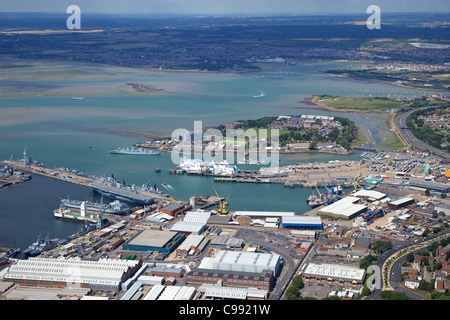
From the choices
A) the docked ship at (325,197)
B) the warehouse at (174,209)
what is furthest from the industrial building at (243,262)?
the docked ship at (325,197)

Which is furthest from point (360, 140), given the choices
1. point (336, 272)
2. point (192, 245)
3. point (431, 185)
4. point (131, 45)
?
point (131, 45)

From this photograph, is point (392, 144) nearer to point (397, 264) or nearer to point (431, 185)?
point (431, 185)

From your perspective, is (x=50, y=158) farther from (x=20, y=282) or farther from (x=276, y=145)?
(x=20, y=282)

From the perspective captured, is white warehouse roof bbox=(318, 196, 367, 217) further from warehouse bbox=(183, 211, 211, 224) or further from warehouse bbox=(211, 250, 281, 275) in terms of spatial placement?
warehouse bbox=(211, 250, 281, 275)

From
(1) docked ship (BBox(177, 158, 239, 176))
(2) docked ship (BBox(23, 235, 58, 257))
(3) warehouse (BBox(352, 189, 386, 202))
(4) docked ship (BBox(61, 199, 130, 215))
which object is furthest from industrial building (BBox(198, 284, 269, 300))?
(1) docked ship (BBox(177, 158, 239, 176))

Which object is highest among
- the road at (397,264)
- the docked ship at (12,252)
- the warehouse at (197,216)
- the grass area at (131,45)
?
the grass area at (131,45)

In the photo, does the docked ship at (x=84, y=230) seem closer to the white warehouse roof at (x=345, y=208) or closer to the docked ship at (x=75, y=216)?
the docked ship at (x=75, y=216)
